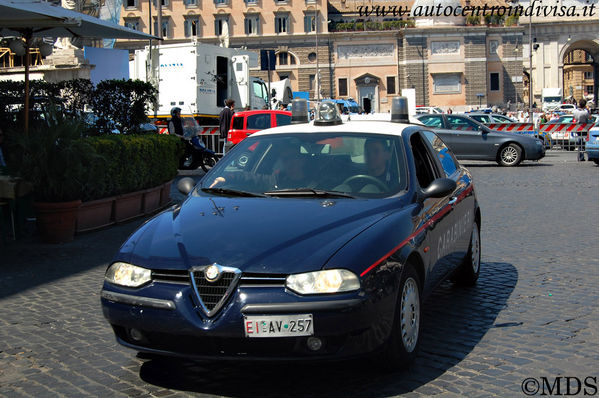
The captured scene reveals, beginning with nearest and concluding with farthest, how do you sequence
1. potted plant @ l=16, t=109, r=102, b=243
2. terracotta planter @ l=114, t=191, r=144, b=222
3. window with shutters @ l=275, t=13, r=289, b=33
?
potted plant @ l=16, t=109, r=102, b=243, terracotta planter @ l=114, t=191, r=144, b=222, window with shutters @ l=275, t=13, r=289, b=33

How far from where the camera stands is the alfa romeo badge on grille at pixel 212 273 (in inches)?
167

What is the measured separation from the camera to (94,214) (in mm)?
10977

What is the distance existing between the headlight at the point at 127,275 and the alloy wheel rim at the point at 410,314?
1.46m

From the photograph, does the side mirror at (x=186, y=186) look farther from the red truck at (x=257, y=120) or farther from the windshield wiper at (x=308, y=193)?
the red truck at (x=257, y=120)

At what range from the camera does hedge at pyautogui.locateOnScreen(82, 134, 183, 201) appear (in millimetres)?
11203

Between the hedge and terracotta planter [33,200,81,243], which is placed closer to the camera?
terracotta planter [33,200,81,243]

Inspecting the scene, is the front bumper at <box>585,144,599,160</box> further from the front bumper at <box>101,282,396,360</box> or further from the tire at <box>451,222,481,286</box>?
the front bumper at <box>101,282,396,360</box>

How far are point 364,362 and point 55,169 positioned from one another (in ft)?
19.9

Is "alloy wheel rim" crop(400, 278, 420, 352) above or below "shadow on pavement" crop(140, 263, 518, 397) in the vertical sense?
above

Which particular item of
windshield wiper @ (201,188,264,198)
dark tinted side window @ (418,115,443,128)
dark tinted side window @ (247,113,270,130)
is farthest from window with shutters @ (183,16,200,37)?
windshield wiper @ (201,188,264,198)

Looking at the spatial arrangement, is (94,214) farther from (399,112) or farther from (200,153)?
(200,153)

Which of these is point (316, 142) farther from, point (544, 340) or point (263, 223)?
point (544, 340)

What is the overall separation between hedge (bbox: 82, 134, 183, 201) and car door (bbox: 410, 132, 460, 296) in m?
5.53

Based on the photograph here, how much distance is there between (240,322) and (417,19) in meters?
86.8
